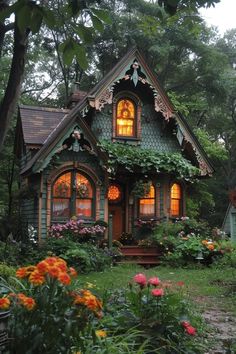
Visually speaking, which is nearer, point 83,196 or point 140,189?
point 83,196

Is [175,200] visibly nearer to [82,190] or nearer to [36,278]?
[82,190]

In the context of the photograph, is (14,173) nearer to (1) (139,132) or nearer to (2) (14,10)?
(1) (139,132)

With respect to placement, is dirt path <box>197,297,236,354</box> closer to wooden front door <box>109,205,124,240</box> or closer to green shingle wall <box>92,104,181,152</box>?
wooden front door <box>109,205,124,240</box>

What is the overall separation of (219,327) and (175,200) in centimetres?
1156

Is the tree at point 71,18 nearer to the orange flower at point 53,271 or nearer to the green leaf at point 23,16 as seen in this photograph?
the green leaf at point 23,16

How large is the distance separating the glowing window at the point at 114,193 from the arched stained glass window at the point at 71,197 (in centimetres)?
176

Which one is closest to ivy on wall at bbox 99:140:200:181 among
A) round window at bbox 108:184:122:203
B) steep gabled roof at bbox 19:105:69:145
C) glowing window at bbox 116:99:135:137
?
glowing window at bbox 116:99:135:137

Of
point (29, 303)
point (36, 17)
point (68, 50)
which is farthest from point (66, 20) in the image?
point (29, 303)

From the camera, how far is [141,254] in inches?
574

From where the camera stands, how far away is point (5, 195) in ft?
77.9

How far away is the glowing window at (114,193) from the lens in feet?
54.8

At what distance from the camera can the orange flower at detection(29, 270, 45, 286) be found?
314 centimetres

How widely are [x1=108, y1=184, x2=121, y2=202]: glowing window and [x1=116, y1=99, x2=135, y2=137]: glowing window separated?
6.59 feet

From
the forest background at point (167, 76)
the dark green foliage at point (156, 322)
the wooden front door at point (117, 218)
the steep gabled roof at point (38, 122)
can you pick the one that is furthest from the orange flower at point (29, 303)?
the wooden front door at point (117, 218)
